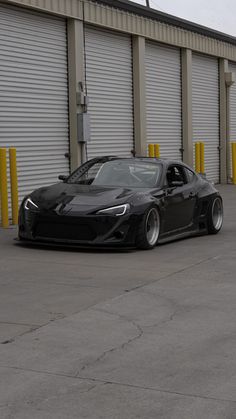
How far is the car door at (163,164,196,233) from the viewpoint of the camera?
11.8 metres

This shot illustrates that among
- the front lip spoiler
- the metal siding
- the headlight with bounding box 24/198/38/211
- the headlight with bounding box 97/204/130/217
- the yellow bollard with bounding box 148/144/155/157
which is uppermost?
the metal siding

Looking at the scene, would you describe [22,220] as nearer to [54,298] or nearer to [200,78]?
[54,298]

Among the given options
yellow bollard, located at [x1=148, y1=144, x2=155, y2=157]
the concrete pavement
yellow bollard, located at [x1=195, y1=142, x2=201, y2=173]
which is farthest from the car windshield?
yellow bollard, located at [x1=195, y1=142, x2=201, y2=173]

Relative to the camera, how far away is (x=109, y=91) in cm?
2028

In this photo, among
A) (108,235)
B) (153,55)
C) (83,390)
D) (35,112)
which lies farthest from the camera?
(153,55)

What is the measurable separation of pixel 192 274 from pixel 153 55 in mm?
14338

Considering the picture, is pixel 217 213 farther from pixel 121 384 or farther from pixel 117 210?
pixel 121 384

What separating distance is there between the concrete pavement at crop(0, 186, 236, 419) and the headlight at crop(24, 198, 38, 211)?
28.6 inches

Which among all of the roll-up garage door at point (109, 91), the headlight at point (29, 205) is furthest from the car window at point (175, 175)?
the roll-up garage door at point (109, 91)

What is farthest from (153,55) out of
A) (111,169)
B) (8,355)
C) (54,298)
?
(8,355)

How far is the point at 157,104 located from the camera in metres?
23.0

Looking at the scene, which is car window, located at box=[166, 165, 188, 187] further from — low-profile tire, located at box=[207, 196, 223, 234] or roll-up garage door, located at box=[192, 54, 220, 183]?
roll-up garage door, located at box=[192, 54, 220, 183]

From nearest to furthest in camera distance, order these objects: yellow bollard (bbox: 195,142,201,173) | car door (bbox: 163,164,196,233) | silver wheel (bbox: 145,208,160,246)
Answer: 1. silver wheel (bbox: 145,208,160,246)
2. car door (bbox: 163,164,196,233)
3. yellow bollard (bbox: 195,142,201,173)

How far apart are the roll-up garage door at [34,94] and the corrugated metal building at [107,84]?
21 millimetres
